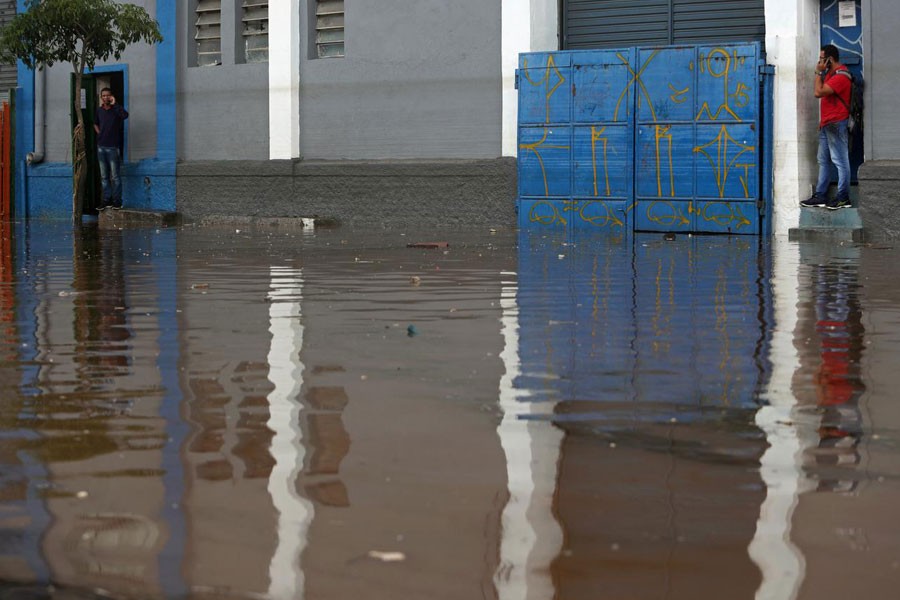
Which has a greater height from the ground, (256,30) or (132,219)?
(256,30)

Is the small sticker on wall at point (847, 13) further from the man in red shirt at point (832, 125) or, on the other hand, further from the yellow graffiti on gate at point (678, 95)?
the yellow graffiti on gate at point (678, 95)

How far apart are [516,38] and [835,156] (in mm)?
4373

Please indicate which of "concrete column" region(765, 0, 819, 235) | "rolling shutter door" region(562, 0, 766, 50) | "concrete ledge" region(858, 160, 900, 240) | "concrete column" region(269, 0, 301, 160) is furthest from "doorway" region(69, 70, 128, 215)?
"concrete ledge" region(858, 160, 900, 240)

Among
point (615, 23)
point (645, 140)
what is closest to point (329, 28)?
point (615, 23)

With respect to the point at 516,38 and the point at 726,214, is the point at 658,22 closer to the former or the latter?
the point at 516,38

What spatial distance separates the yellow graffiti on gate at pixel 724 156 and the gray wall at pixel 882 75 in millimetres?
1442

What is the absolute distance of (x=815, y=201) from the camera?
666 inches

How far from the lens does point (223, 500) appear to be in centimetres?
371

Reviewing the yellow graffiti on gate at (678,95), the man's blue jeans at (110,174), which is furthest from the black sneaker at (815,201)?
the man's blue jeans at (110,174)

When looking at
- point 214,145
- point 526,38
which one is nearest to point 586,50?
point 526,38

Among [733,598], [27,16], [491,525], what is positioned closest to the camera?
[733,598]

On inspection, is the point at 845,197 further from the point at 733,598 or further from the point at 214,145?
the point at 733,598

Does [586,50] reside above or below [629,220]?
above

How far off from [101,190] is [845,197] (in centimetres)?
1138
